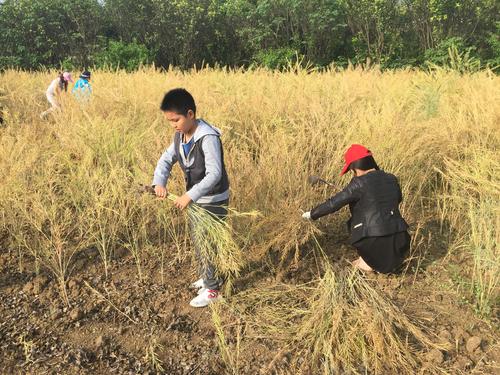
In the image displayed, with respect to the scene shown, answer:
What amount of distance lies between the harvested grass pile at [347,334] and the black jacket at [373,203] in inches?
15.9

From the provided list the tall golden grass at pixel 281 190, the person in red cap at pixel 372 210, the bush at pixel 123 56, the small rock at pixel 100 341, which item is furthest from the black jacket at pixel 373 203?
the bush at pixel 123 56

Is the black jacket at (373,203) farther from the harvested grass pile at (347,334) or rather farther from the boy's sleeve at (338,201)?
the harvested grass pile at (347,334)

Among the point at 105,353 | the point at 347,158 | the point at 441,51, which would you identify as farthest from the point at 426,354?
the point at 441,51

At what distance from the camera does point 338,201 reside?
2.27 meters

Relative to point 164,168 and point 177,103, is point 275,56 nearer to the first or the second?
point 164,168

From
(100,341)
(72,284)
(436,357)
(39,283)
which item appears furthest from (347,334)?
(39,283)

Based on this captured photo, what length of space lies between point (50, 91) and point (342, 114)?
13.6ft

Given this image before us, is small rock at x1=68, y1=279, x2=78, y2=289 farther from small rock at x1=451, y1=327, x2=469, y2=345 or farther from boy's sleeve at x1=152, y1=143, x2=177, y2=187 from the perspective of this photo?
small rock at x1=451, y1=327, x2=469, y2=345

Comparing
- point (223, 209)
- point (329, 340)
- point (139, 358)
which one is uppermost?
point (223, 209)

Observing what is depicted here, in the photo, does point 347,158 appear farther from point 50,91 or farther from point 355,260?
point 50,91

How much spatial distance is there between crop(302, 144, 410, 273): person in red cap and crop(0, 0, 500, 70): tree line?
11427 millimetres

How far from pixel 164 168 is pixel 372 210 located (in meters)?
1.20

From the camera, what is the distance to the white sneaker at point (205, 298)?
216 centimetres

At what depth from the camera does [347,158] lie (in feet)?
7.68
